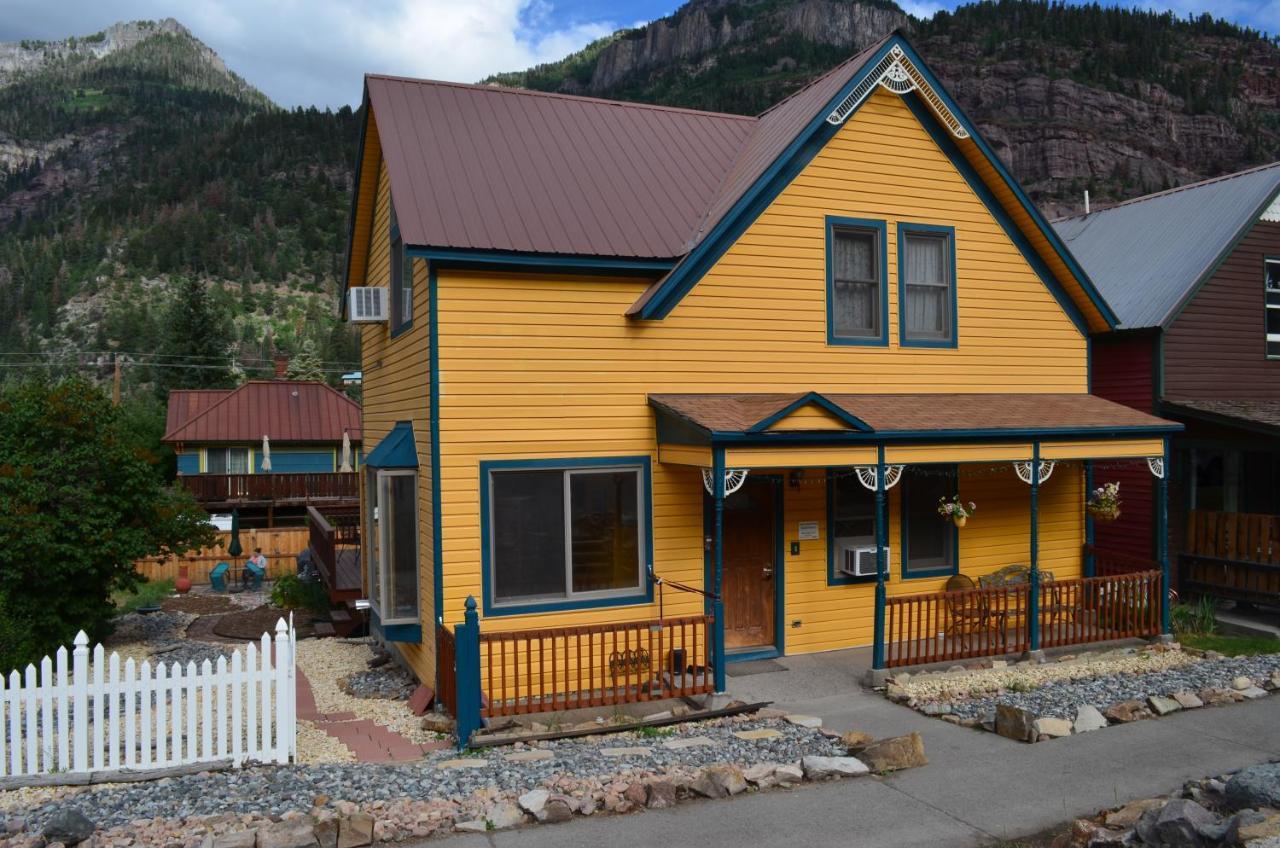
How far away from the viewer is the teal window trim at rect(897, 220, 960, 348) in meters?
13.6

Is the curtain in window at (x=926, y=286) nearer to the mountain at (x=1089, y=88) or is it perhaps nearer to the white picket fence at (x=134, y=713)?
the white picket fence at (x=134, y=713)

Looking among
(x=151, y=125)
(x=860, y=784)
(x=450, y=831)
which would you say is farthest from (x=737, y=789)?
(x=151, y=125)

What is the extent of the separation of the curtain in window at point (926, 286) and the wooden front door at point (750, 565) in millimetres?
3364

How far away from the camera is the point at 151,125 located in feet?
517

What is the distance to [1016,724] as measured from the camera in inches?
374

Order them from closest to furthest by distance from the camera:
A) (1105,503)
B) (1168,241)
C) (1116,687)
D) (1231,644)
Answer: (1116,687) < (1231,644) < (1105,503) < (1168,241)

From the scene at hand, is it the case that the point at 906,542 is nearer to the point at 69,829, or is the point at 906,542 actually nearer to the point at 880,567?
the point at 880,567

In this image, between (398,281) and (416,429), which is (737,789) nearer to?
(416,429)

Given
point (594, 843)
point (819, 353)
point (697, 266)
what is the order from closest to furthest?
1. point (594, 843)
2. point (697, 266)
3. point (819, 353)

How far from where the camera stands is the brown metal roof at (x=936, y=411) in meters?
11.3

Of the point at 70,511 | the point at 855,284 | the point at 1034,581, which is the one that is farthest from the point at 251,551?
the point at 1034,581

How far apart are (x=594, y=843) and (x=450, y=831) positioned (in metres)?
1.12

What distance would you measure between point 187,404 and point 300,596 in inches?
1047

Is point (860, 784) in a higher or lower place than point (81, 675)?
lower
